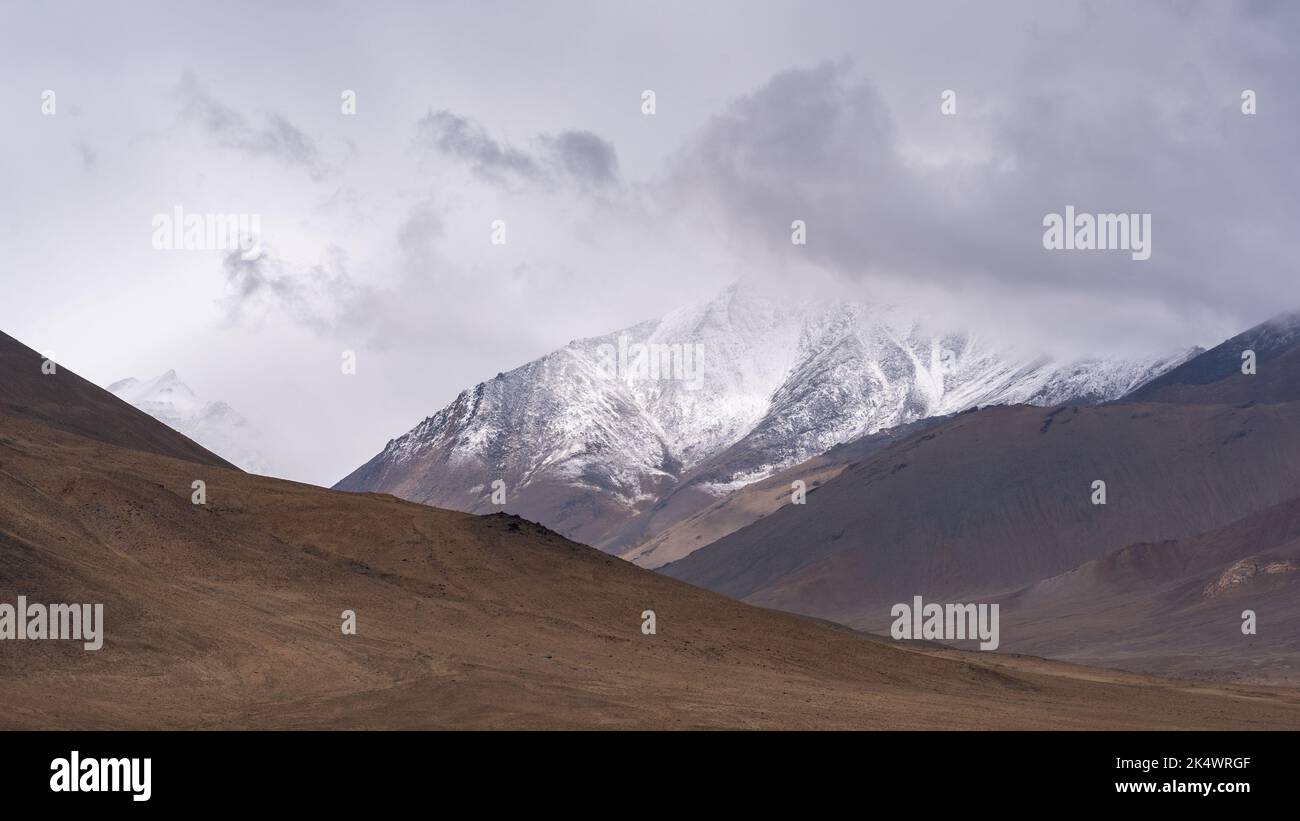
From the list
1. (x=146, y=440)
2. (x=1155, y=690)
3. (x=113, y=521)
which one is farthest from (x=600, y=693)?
(x=146, y=440)

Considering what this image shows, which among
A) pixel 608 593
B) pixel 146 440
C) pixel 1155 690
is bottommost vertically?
pixel 1155 690

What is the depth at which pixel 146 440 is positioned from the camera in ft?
358

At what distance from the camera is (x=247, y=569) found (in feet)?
263

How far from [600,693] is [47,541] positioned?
86.3 feet

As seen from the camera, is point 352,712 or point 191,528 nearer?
point 352,712

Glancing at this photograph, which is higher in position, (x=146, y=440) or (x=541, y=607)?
(x=146, y=440)

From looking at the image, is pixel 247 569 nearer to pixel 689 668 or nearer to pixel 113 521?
pixel 113 521

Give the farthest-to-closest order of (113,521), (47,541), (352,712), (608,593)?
→ 1. (608,593)
2. (113,521)
3. (47,541)
4. (352,712)
